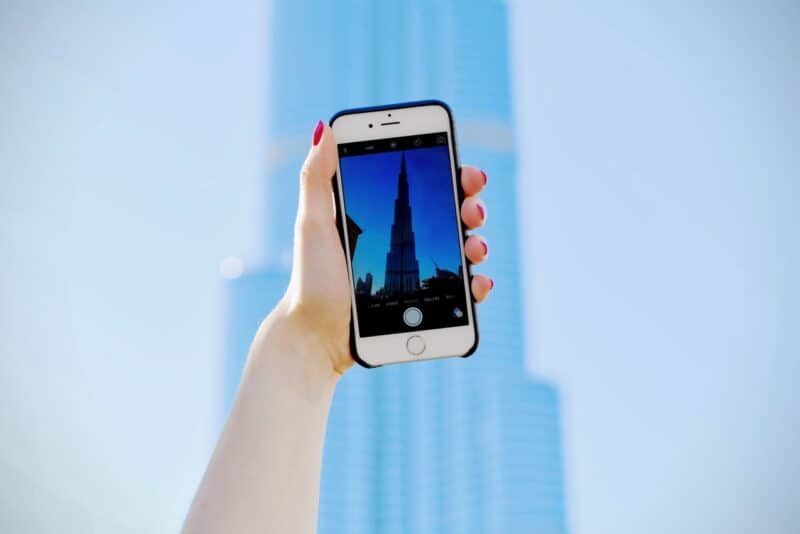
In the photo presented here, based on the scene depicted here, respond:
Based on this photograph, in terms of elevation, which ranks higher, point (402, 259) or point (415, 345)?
point (402, 259)

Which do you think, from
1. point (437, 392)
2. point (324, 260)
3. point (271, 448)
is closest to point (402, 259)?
point (324, 260)

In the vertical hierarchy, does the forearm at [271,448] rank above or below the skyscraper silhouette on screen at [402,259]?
below

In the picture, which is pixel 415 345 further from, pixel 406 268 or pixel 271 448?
pixel 271 448

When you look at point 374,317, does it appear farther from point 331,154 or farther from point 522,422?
point 522,422

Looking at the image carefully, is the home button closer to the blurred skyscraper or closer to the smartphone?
the smartphone

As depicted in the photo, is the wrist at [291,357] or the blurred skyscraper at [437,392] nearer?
the wrist at [291,357]

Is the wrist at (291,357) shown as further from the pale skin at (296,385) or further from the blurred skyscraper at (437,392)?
the blurred skyscraper at (437,392)

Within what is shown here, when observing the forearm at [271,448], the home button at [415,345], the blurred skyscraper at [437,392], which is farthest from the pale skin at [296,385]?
the blurred skyscraper at [437,392]

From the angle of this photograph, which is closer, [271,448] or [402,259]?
[271,448]
